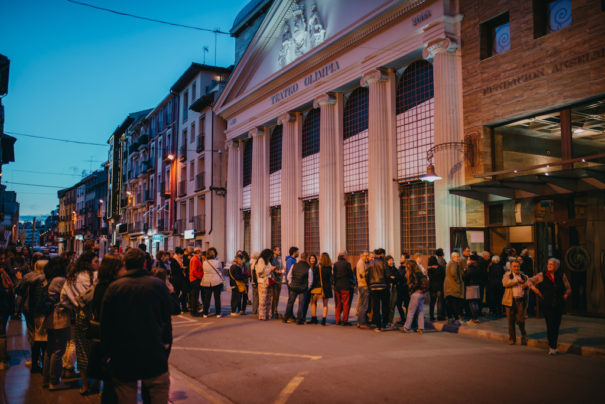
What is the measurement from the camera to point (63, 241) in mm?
90438

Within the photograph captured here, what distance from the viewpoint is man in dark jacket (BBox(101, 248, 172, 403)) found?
375 centimetres

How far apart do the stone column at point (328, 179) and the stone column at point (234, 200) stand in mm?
9425

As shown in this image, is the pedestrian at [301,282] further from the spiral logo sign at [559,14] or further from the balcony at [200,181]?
the balcony at [200,181]

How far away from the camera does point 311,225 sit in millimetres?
24516

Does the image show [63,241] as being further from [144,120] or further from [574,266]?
[574,266]

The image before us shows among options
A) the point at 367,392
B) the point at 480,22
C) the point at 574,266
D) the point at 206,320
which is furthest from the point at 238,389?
the point at 480,22

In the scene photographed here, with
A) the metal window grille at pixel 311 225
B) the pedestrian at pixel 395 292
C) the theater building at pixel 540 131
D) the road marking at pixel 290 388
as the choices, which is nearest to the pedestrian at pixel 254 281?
the pedestrian at pixel 395 292

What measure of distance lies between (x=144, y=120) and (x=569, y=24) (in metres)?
46.6

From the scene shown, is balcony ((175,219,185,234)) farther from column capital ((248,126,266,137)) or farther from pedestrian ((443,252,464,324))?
pedestrian ((443,252,464,324))

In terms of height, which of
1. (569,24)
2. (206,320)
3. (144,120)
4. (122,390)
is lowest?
(206,320)

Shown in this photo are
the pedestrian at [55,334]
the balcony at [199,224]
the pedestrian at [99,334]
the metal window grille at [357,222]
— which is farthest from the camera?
the balcony at [199,224]

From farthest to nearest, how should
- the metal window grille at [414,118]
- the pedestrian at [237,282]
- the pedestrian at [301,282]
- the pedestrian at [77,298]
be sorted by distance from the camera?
the metal window grille at [414,118] < the pedestrian at [237,282] < the pedestrian at [301,282] < the pedestrian at [77,298]

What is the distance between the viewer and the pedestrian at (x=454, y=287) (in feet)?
38.1

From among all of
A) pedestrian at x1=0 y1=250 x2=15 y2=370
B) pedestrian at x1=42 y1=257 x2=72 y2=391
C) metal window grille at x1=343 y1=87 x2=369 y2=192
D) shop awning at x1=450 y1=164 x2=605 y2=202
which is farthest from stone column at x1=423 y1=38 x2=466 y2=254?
pedestrian at x1=0 y1=250 x2=15 y2=370
